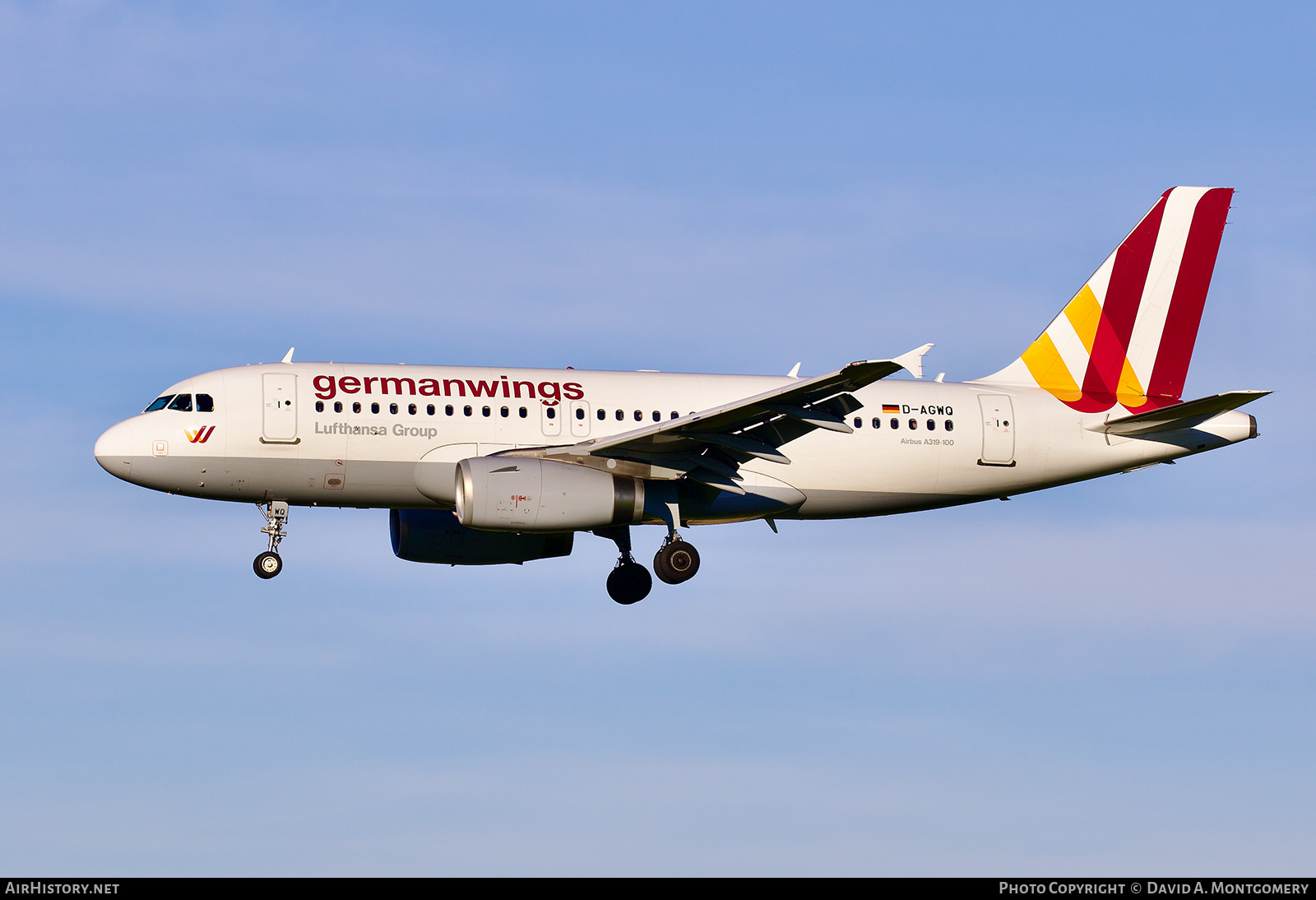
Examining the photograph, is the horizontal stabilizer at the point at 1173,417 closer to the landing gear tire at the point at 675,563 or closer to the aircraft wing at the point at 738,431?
the aircraft wing at the point at 738,431

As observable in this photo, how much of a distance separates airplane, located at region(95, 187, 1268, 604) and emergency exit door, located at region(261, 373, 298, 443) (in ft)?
0.12

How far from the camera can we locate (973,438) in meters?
38.9

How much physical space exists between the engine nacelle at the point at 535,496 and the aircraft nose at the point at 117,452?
697 cm

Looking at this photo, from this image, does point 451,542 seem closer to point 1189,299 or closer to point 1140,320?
point 1140,320

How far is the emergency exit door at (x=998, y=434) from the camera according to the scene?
3906 cm

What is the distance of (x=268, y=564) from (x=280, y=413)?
3.20m

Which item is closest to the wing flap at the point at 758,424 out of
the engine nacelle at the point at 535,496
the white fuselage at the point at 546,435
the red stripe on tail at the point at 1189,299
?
the engine nacelle at the point at 535,496

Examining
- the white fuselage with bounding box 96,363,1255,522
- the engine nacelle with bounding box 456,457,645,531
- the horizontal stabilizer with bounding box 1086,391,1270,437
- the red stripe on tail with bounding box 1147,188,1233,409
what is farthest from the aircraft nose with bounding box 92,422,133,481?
the red stripe on tail with bounding box 1147,188,1233,409

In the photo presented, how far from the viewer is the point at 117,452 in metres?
35.6

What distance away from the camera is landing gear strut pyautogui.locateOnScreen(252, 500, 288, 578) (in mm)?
36125

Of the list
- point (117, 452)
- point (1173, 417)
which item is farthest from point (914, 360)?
point (117, 452)

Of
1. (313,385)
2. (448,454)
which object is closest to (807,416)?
(448,454)
